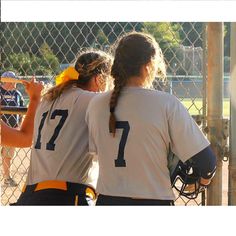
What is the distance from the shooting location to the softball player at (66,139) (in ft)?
8.65

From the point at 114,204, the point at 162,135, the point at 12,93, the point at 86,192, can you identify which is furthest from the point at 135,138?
the point at 12,93

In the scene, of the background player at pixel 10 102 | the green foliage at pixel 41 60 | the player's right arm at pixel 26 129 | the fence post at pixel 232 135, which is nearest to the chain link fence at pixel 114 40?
the green foliage at pixel 41 60

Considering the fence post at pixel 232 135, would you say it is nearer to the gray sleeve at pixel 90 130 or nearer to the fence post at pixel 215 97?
the fence post at pixel 215 97

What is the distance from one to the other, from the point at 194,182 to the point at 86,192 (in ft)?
1.72

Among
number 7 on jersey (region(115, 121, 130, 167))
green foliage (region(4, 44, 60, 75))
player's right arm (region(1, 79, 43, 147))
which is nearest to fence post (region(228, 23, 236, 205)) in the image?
number 7 on jersey (region(115, 121, 130, 167))

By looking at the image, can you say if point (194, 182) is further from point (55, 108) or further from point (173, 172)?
point (55, 108)

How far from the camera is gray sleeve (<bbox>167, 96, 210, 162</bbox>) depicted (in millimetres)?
2285

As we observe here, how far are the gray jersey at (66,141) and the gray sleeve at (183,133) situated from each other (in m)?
0.51

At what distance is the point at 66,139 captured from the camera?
2.65 metres

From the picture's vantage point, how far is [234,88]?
8.04 feet

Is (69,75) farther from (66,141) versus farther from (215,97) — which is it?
(215,97)

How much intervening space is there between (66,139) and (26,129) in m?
0.34

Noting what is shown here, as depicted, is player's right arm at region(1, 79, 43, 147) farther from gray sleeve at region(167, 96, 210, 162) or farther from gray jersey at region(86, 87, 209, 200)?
gray sleeve at region(167, 96, 210, 162)

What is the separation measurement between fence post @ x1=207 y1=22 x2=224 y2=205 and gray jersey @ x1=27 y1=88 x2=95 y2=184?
1.86ft
